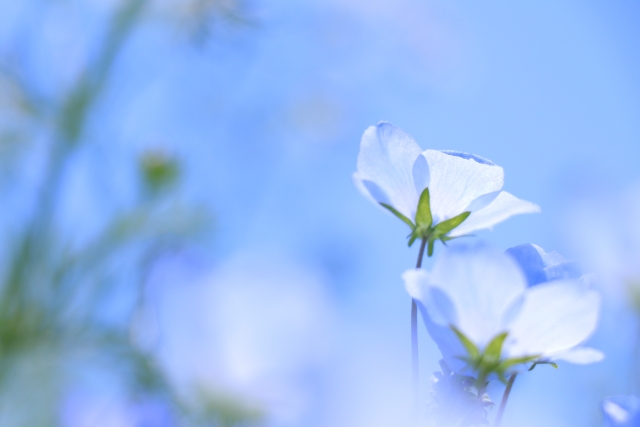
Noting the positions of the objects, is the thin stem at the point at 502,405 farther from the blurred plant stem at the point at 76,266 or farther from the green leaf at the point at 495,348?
the blurred plant stem at the point at 76,266

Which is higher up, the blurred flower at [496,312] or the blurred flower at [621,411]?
the blurred flower at [496,312]

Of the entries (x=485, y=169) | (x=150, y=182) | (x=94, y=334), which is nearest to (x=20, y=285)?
(x=94, y=334)

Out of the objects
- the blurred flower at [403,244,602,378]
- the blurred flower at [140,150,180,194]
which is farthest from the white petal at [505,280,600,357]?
the blurred flower at [140,150,180,194]

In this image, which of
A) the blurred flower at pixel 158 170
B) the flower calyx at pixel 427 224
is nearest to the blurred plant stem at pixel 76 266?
the blurred flower at pixel 158 170

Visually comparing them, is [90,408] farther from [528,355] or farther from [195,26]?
[195,26]

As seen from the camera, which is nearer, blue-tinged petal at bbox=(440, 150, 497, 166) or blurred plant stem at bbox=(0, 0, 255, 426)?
blue-tinged petal at bbox=(440, 150, 497, 166)

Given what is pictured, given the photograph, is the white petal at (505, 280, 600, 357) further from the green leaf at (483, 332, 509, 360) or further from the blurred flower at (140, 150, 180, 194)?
the blurred flower at (140, 150, 180, 194)
